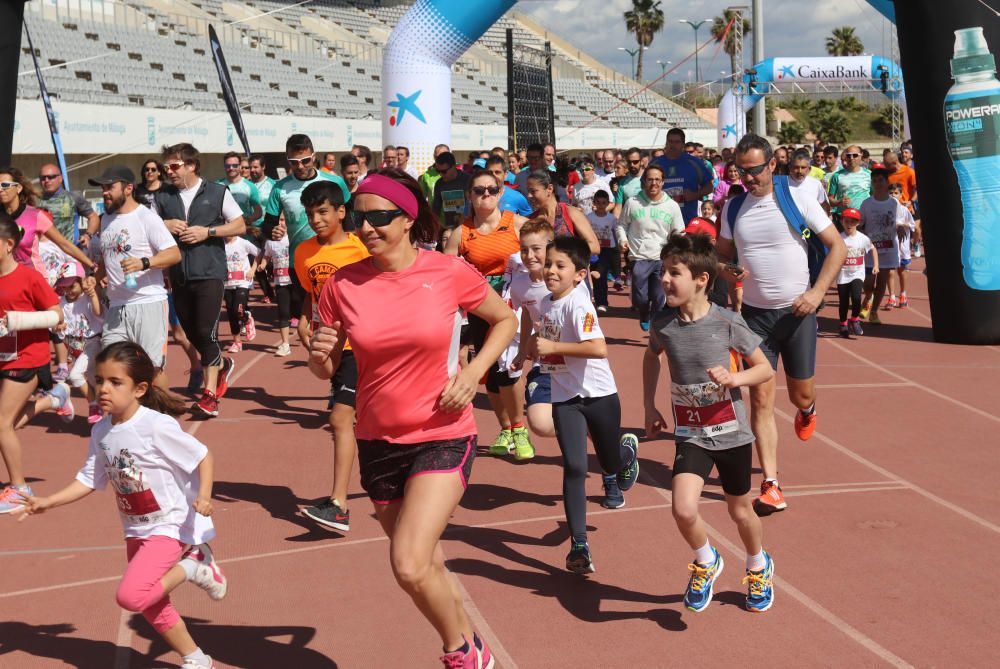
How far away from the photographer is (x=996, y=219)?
39.8ft

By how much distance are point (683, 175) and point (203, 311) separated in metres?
7.02

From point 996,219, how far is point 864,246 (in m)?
1.86

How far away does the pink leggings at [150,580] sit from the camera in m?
4.44

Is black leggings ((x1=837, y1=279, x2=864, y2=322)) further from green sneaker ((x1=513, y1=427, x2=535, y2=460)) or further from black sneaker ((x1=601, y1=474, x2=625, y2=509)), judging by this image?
black sneaker ((x1=601, y1=474, x2=625, y2=509))

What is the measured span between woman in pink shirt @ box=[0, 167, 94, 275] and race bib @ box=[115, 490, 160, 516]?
16.4 feet

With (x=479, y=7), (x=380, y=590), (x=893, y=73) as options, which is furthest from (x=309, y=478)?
(x=893, y=73)

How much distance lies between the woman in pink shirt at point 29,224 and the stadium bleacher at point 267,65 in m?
16.4

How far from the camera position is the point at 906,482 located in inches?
294

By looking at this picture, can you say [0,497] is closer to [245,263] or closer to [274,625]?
[274,625]

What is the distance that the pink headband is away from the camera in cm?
430

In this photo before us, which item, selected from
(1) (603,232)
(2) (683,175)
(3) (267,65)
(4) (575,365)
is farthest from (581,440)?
(3) (267,65)

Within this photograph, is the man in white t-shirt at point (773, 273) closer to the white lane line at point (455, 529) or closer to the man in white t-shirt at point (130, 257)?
the white lane line at point (455, 529)

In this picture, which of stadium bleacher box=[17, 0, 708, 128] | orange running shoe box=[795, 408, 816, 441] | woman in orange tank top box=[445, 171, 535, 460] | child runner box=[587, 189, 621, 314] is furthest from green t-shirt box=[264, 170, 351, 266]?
stadium bleacher box=[17, 0, 708, 128]

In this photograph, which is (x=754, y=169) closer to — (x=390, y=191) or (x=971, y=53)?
(x=390, y=191)
